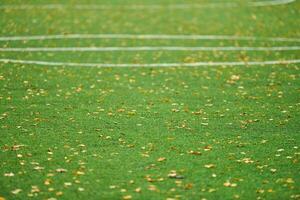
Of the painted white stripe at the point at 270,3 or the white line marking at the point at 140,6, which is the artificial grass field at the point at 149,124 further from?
the painted white stripe at the point at 270,3

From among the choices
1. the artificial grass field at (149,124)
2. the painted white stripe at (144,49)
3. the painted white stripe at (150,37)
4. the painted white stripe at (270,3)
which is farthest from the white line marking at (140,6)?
the painted white stripe at (144,49)

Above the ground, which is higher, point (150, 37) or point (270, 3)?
point (270, 3)

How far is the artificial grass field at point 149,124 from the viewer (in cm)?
873

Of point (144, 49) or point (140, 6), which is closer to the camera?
point (144, 49)

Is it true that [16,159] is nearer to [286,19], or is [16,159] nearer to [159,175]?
[159,175]

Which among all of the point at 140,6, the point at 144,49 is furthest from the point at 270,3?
the point at 144,49

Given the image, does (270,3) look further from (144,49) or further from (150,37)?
(144,49)

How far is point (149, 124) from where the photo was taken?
1164cm

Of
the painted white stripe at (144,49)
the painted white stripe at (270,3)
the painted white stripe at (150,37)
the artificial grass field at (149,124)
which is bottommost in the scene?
the artificial grass field at (149,124)

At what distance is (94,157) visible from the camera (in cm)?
977

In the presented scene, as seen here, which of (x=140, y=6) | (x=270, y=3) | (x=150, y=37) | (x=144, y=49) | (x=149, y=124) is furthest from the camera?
(x=270, y=3)

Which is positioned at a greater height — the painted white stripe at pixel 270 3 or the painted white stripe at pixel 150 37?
the painted white stripe at pixel 270 3

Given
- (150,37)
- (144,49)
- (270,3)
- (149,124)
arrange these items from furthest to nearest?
(270,3)
(150,37)
(144,49)
(149,124)

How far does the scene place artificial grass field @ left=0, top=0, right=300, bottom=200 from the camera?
8727mm
